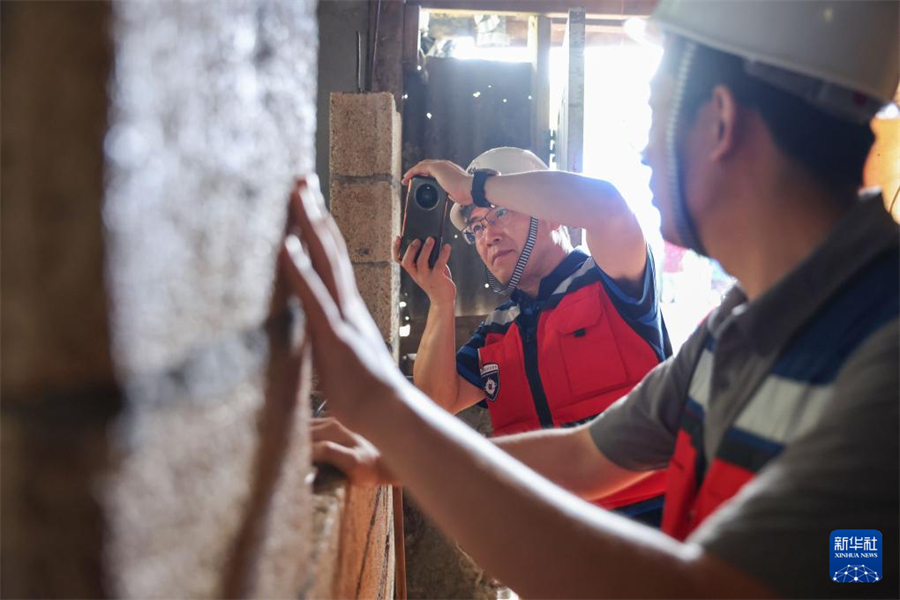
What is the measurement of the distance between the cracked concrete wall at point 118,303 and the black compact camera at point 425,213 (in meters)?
1.76

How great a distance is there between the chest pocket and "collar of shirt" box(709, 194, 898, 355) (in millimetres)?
1310

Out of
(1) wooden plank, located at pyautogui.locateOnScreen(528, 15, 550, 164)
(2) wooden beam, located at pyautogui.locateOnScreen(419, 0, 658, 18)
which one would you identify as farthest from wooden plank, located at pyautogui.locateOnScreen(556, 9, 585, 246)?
(1) wooden plank, located at pyautogui.locateOnScreen(528, 15, 550, 164)

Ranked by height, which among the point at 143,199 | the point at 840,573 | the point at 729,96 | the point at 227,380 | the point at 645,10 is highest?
the point at 645,10

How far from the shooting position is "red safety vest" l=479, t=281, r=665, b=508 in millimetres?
2223

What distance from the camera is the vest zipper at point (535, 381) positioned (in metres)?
2.35

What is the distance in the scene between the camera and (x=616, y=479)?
133 centimetres

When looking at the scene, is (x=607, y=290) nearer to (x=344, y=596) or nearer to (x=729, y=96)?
(x=729, y=96)

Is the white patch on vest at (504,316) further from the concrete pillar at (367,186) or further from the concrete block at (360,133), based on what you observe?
the concrete block at (360,133)

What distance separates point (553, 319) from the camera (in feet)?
7.73

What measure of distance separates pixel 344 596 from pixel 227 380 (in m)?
0.59

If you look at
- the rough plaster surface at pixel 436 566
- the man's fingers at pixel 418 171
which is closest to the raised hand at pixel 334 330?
the man's fingers at pixel 418 171

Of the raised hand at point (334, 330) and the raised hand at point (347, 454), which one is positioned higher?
the raised hand at point (334, 330)

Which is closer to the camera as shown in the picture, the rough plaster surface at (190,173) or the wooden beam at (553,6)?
the rough plaster surface at (190,173)

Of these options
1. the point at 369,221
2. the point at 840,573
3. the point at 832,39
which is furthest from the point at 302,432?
the point at 369,221
